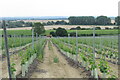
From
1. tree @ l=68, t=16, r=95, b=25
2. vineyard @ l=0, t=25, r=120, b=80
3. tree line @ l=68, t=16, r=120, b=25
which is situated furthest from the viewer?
tree @ l=68, t=16, r=95, b=25

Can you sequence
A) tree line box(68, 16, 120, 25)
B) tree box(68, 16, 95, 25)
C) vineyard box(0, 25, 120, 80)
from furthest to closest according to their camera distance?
tree box(68, 16, 95, 25) < tree line box(68, 16, 120, 25) < vineyard box(0, 25, 120, 80)

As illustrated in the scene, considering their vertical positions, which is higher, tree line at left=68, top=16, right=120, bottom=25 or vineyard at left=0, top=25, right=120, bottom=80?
tree line at left=68, top=16, right=120, bottom=25

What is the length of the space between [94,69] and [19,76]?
10.4 ft

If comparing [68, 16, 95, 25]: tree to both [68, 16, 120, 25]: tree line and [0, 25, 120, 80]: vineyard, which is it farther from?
[0, 25, 120, 80]: vineyard

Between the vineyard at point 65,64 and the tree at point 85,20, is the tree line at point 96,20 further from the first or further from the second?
the vineyard at point 65,64

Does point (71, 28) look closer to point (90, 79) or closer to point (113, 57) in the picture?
point (113, 57)

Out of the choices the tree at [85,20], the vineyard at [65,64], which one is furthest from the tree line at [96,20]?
the vineyard at [65,64]

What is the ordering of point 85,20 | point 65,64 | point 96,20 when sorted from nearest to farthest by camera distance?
point 65,64
point 96,20
point 85,20

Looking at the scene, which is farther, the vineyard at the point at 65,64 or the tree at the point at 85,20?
the tree at the point at 85,20

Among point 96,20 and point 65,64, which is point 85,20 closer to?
point 96,20

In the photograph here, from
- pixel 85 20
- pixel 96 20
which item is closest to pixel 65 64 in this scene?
pixel 96 20

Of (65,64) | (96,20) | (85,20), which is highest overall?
(85,20)

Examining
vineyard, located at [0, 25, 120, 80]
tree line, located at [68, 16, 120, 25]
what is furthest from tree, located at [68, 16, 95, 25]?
vineyard, located at [0, 25, 120, 80]

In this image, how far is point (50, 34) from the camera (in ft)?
191
